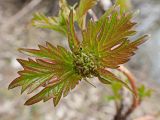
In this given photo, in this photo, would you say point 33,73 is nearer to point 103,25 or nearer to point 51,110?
point 103,25

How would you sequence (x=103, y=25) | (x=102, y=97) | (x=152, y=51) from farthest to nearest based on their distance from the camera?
(x=152, y=51) → (x=102, y=97) → (x=103, y=25)

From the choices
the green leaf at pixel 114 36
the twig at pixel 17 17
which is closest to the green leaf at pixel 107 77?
the green leaf at pixel 114 36

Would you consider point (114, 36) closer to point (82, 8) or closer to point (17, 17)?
point (82, 8)

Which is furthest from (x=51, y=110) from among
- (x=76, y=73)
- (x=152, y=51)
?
(x=76, y=73)

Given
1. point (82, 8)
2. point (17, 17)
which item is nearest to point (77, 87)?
point (17, 17)

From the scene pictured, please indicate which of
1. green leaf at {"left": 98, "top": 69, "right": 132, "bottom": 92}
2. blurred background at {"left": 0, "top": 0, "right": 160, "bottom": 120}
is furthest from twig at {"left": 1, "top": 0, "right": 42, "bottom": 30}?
green leaf at {"left": 98, "top": 69, "right": 132, "bottom": 92}

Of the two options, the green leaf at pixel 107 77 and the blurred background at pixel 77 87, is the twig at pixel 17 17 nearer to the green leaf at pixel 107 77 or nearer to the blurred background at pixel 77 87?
the blurred background at pixel 77 87

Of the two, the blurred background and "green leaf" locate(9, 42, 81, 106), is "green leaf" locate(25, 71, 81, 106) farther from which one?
the blurred background
